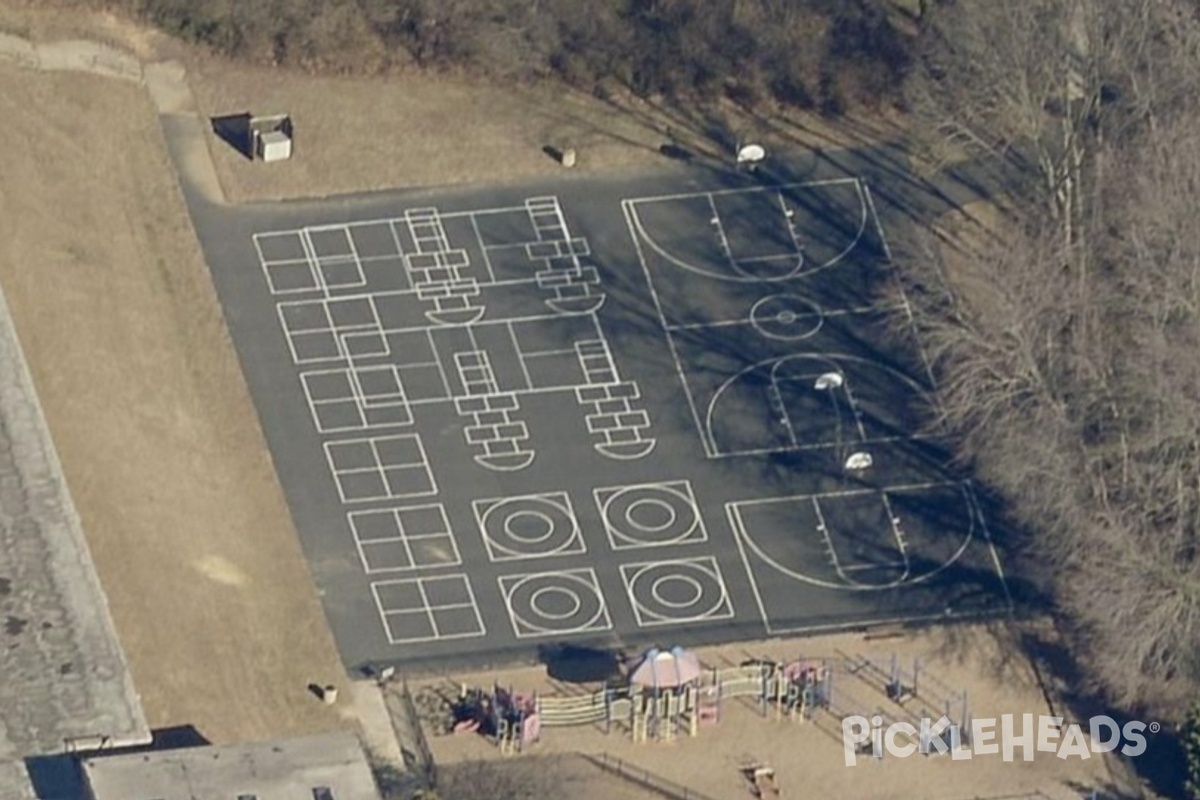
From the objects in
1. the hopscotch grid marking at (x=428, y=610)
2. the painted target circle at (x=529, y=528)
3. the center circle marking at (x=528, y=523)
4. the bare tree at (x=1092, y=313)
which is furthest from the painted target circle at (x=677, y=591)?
the bare tree at (x=1092, y=313)

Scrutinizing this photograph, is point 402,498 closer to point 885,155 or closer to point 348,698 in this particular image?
point 348,698

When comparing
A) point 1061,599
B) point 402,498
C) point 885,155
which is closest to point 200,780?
point 402,498

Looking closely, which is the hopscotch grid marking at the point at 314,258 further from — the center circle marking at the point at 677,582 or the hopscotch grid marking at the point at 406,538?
the center circle marking at the point at 677,582

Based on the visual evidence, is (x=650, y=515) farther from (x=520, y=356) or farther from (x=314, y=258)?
(x=314, y=258)

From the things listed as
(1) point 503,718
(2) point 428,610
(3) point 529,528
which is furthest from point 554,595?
(1) point 503,718

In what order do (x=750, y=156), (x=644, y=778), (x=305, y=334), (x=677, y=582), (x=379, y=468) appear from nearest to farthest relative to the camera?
(x=644, y=778), (x=677, y=582), (x=379, y=468), (x=305, y=334), (x=750, y=156)
